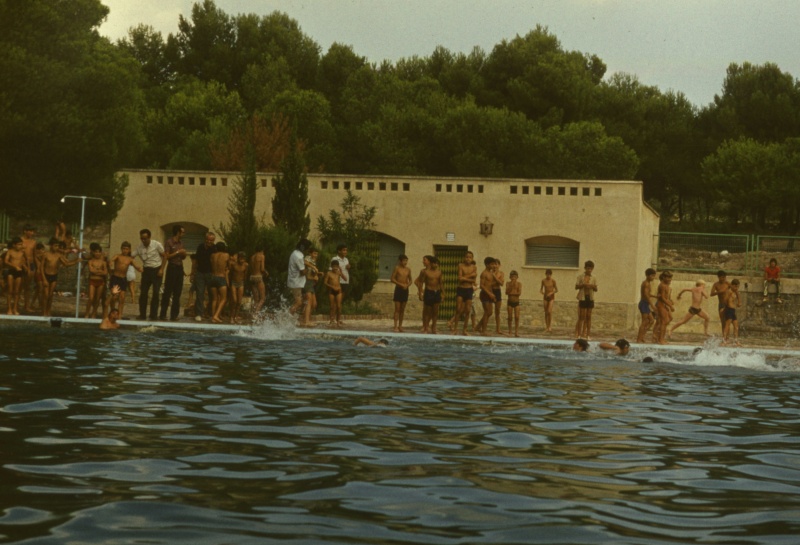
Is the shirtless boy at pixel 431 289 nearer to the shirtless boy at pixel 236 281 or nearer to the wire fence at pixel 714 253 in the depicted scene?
the shirtless boy at pixel 236 281

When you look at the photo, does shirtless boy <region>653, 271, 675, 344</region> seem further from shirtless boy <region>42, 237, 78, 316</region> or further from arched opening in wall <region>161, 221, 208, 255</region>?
arched opening in wall <region>161, 221, 208, 255</region>

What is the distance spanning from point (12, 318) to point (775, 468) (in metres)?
15.0

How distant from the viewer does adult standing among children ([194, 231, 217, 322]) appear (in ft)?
69.7

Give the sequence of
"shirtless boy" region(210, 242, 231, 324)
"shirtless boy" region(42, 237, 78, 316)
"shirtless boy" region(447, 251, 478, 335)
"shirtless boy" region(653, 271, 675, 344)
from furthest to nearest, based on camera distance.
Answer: "shirtless boy" region(447, 251, 478, 335) < "shirtless boy" region(653, 271, 675, 344) < "shirtless boy" region(42, 237, 78, 316) < "shirtless boy" region(210, 242, 231, 324)

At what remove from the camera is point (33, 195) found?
86.3ft

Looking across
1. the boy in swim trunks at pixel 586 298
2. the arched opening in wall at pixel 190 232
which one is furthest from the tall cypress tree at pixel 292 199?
the boy in swim trunks at pixel 586 298

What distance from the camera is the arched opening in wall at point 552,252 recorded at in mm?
30609

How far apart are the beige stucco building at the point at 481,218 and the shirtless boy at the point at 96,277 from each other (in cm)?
968

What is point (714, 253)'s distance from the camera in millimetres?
33594

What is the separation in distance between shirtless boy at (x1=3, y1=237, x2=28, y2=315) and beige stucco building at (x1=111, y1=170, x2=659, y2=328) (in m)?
9.86

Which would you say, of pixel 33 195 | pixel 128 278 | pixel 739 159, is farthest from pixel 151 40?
pixel 128 278

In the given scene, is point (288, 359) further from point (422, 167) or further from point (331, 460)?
point (422, 167)

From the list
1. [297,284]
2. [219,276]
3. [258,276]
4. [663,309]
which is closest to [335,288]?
[297,284]

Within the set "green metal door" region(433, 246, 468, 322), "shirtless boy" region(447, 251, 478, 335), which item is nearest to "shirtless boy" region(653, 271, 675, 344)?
"shirtless boy" region(447, 251, 478, 335)
